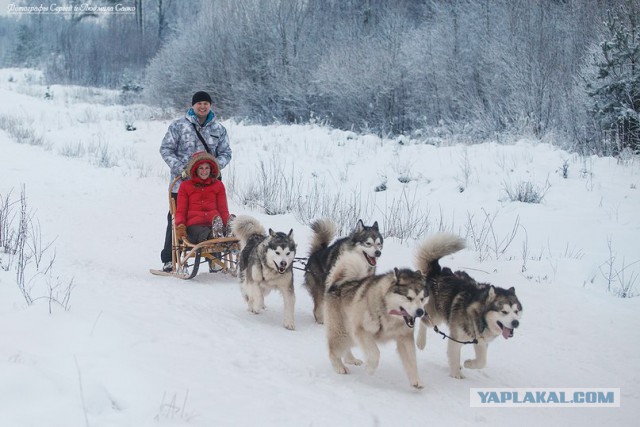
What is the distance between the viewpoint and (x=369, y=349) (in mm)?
3795

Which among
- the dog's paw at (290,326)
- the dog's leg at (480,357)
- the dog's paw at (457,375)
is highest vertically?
the dog's leg at (480,357)

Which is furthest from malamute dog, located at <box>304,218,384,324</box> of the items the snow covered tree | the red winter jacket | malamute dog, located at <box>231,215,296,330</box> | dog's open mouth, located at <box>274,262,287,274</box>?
the snow covered tree

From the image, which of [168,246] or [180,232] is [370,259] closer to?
[180,232]

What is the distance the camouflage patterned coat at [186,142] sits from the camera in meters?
6.86

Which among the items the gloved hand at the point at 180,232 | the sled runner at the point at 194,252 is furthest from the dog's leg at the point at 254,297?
the gloved hand at the point at 180,232

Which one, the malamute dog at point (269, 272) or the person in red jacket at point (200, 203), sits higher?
the person in red jacket at point (200, 203)

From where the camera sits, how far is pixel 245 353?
155 inches

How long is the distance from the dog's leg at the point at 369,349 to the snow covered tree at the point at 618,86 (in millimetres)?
8450

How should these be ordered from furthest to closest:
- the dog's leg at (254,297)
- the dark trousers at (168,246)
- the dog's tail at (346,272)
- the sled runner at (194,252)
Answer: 1. the dark trousers at (168,246)
2. the sled runner at (194,252)
3. the dog's leg at (254,297)
4. the dog's tail at (346,272)

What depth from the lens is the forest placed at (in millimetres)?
11774

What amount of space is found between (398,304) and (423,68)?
16.0m

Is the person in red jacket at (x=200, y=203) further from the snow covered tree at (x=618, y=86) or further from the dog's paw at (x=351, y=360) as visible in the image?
the snow covered tree at (x=618, y=86)

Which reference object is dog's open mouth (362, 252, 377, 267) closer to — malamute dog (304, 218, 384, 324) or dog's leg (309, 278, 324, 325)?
malamute dog (304, 218, 384, 324)

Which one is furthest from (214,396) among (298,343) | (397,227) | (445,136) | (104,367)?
(445,136)
